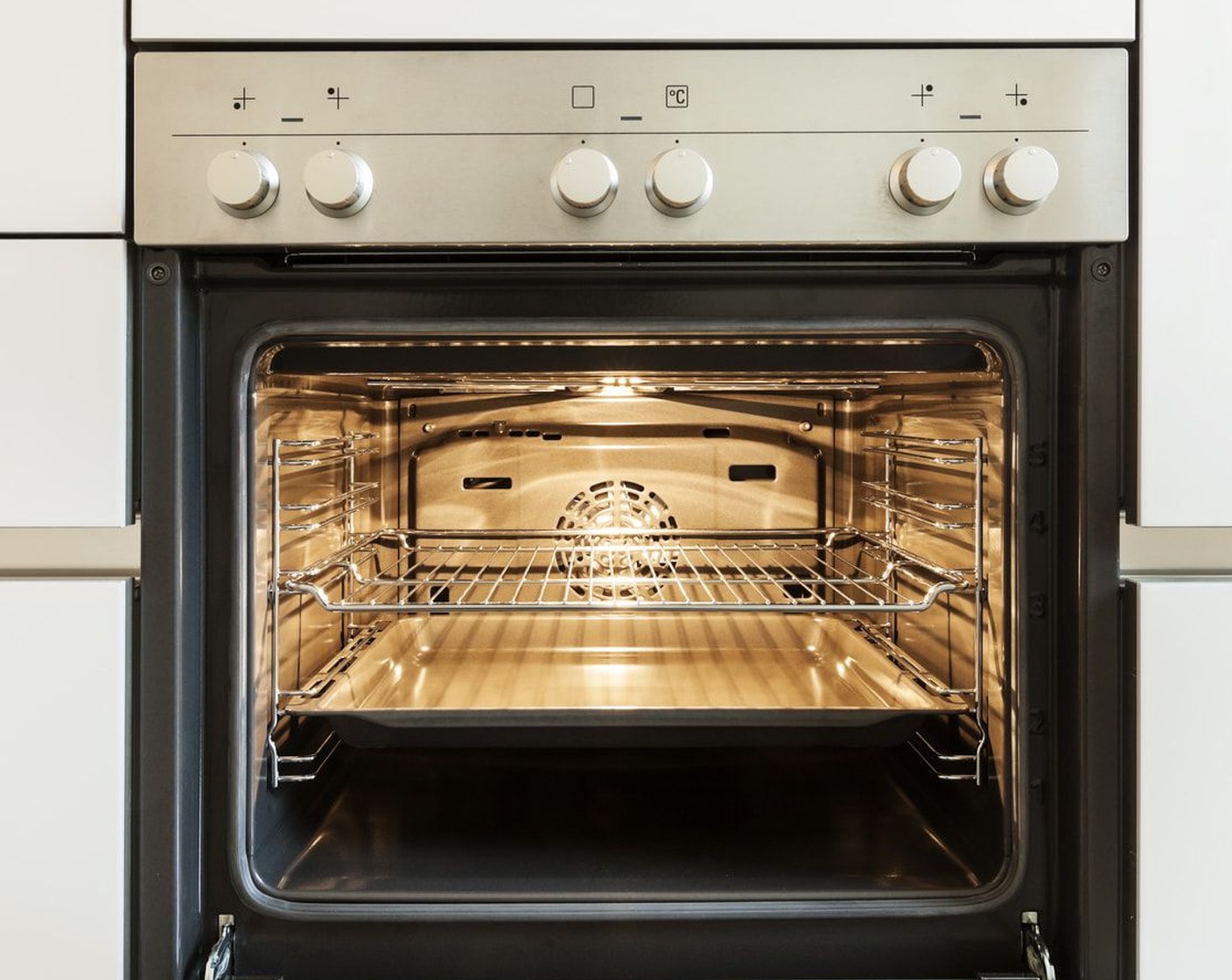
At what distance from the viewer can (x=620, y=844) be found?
33.7 inches

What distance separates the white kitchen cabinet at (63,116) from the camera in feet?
2.34

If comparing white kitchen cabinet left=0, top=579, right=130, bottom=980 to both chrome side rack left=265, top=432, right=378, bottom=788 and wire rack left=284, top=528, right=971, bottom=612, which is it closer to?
chrome side rack left=265, top=432, right=378, bottom=788

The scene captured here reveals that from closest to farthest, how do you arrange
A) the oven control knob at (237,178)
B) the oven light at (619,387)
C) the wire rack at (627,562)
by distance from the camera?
the oven control knob at (237,178), the oven light at (619,387), the wire rack at (627,562)

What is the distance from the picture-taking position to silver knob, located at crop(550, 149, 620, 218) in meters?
0.68

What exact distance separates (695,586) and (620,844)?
0.42 meters

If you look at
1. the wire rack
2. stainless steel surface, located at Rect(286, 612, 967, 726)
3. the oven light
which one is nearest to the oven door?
stainless steel surface, located at Rect(286, 612, 967, 726)

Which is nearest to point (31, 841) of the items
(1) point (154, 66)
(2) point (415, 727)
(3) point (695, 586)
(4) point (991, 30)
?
(2) point (415, 727)

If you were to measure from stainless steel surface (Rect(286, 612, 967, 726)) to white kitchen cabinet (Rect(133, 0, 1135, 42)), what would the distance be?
61cm

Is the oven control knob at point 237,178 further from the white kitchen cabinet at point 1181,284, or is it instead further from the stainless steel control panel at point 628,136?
the white kitchen cabinet at point 1181,284

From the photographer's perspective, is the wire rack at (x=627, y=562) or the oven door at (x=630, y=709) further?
the wire rack at (x=627, y=562)

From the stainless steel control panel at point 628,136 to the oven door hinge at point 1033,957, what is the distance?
1.98 feet

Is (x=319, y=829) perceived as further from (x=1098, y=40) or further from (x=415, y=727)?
(x=1098, y=40)

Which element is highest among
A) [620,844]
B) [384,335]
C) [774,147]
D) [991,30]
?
[991,30]

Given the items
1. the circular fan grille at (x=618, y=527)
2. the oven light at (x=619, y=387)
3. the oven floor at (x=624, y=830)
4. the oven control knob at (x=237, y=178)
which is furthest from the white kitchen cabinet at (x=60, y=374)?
the circular fan grille at (x=618, y=527)
